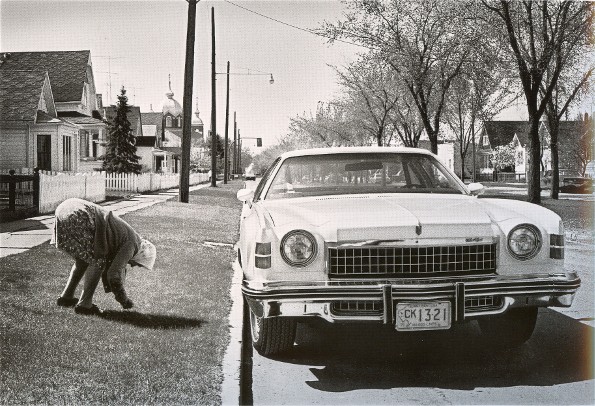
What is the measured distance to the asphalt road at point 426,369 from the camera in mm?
4402

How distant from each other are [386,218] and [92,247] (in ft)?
8.79

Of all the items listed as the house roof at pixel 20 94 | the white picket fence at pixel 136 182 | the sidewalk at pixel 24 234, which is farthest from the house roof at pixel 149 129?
the sidewalk at pixel 24 234

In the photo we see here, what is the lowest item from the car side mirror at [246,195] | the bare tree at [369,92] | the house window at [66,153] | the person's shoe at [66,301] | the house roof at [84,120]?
the person's shoe at [66,301]

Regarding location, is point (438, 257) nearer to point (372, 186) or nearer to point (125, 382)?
point (372, 186)

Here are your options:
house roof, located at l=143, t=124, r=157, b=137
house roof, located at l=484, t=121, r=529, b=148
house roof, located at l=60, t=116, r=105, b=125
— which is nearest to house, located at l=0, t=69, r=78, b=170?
house roof, located at l=60, t=116, r=105, b=125

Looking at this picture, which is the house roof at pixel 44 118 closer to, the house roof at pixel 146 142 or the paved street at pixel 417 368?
the paved street at pixel 417 368

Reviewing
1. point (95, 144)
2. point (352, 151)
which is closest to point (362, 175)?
point (352, 151)

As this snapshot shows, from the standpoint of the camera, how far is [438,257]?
475 centimetres

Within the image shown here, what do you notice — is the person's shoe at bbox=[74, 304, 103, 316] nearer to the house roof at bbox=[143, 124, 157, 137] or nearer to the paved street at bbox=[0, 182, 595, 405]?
the paved street at bbox=[0, 182, 595, 405]

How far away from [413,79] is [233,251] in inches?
673

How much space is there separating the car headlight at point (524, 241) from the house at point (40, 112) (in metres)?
23.0

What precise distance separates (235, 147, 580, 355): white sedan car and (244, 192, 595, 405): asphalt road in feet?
1.23

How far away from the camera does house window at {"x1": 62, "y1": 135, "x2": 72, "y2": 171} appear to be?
2883 cm

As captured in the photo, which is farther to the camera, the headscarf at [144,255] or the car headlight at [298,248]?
the headscarf at [144,255]
